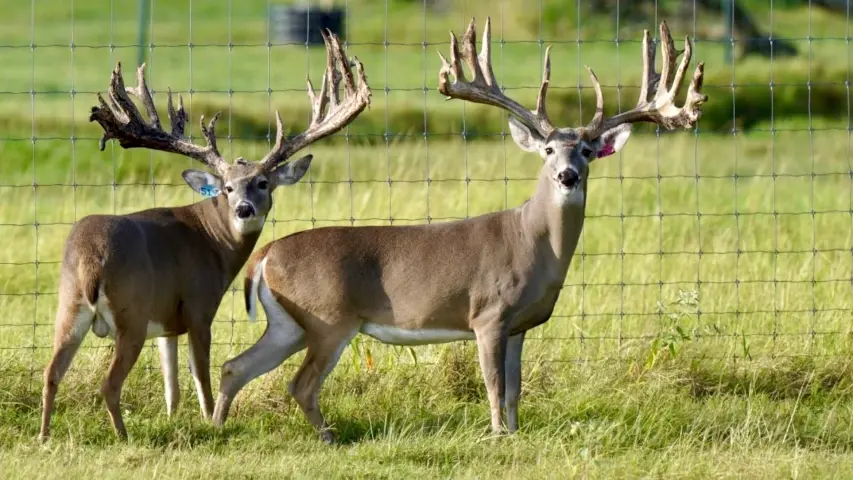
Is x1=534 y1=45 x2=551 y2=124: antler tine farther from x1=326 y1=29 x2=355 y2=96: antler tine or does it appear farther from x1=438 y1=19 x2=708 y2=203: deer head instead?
x1=326 y1=29 x2=355 y2=96: antler tine

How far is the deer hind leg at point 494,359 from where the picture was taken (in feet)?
24.0

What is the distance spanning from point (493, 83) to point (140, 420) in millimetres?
2523

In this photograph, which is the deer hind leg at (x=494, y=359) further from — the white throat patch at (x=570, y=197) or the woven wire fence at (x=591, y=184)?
the woven wire fence at (x=591, y=184)

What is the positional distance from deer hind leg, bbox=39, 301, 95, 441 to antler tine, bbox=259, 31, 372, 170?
50.6 inches

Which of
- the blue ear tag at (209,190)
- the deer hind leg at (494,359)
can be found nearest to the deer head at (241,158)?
the blue ear tag at (209,190)

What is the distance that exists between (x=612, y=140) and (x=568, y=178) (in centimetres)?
48

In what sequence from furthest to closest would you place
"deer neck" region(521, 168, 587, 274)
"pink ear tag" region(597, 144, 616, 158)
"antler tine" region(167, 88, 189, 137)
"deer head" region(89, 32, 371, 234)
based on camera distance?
1. "antler tine" region(167, 88, 189, 137)
2. "deer head" region(89, 32, 371, 234)
3. "pink ear tag" region(597, 144, 616, 158)
4. "deer neck" region(521, 168, 587, 274)

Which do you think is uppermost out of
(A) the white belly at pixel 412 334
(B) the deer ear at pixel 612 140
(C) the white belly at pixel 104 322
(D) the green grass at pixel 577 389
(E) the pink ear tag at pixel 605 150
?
(B) the deer ear at pixel 612 140

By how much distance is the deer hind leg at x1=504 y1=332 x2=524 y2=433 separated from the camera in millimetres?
7387

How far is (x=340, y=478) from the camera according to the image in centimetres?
652

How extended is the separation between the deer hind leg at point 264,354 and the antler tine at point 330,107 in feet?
2.56

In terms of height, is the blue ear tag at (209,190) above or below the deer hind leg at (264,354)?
above

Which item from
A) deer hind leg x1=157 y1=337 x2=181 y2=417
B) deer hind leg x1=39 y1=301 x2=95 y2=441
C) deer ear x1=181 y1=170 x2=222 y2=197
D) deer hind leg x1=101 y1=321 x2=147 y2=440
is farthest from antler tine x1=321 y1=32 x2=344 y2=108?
deer hind leg x1=39 y1=301 x2=95 y2=441

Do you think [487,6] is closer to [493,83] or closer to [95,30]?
[95,30]
